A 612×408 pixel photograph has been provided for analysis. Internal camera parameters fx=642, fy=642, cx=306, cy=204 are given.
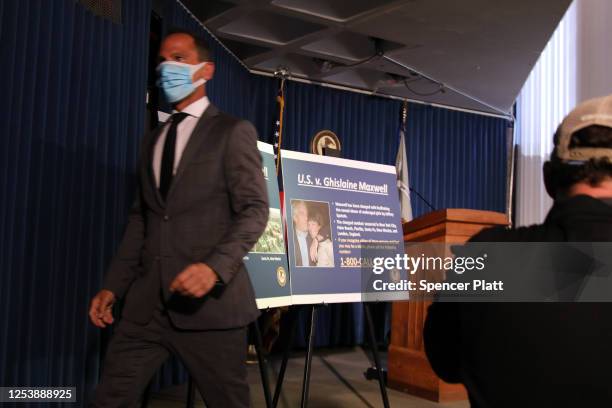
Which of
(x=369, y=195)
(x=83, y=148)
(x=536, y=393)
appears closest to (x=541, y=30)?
(x=369, y=195)

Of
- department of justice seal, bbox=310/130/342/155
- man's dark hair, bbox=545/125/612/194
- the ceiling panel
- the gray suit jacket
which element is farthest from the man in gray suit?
department of justice seal, bbox=310/130/342/155

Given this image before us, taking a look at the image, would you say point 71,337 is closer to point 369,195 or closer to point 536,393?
point 369,195

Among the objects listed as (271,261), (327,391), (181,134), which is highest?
(181,134)

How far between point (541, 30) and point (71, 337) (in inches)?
168

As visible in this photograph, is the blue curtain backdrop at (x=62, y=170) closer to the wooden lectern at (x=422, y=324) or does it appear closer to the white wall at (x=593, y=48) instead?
the wooden lectern at (x=422, y=324)

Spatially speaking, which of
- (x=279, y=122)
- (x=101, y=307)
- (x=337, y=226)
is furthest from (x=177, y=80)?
(x=279, y=122)

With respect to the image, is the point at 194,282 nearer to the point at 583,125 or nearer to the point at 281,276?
the point at 583,125

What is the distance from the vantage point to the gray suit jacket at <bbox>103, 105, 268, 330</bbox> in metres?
1.64

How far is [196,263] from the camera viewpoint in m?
1.59

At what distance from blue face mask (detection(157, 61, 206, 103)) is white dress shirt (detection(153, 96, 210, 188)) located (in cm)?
4

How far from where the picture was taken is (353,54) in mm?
6199

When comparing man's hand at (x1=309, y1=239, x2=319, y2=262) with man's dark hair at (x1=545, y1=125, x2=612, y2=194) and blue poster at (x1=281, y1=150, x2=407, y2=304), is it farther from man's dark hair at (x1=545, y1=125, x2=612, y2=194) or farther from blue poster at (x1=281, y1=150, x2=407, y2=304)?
man's dark hair at (x1=545, y1=125, x2=612, y2=194)

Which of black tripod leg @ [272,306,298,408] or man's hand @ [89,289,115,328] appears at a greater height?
man's hand @ [89,289,115,328]

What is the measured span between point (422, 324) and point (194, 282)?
8.75 ft
